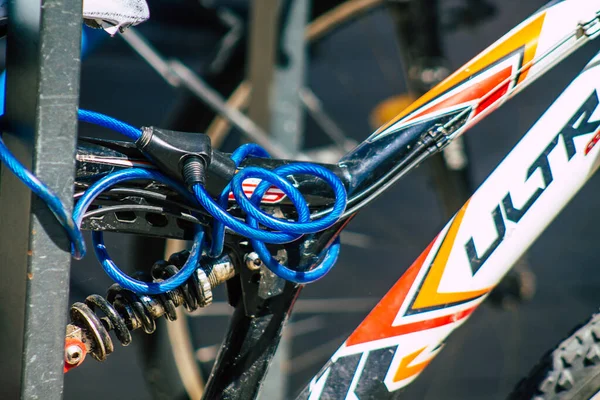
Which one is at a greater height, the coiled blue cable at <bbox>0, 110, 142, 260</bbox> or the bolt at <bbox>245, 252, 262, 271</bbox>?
the coiled blue cable at <bbox>0, 110, 142, 260</bbox>

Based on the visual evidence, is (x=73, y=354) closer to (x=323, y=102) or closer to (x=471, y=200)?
(x=471, y=200)

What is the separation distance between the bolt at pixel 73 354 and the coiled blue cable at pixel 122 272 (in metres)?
0.07

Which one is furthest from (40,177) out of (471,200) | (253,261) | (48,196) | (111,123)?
(471,200)

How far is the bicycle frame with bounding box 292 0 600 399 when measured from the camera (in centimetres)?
75

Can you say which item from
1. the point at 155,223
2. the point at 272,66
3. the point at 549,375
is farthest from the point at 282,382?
the point at 155,223

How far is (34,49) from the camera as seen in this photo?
570 millimetres

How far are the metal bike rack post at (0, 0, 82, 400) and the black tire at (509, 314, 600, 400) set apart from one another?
51 centimetres

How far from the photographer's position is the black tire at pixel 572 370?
80 cm

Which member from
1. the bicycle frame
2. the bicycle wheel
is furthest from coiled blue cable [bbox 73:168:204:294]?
the bicycle wheel

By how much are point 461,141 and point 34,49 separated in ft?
4.39

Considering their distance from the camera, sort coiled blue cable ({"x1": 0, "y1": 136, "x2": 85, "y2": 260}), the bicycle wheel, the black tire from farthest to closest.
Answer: the bicycle wheel < the black tire < coiled blue cable ({"x1": 0, "y1": 136, "x2": 85, "y2": 260})

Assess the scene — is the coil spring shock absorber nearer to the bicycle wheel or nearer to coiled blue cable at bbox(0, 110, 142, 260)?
coiled blue cable at bbox(0, 110, 142, 260)

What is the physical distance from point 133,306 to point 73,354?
72 millimetres

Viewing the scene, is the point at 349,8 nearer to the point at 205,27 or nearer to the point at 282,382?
the point at 282,382
